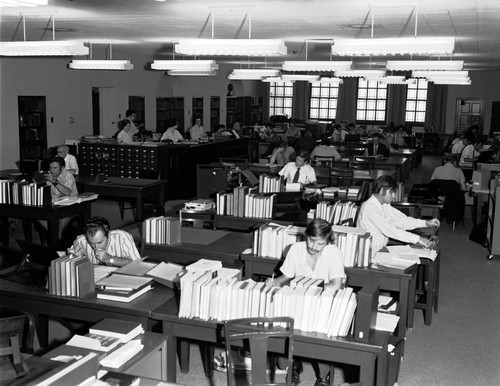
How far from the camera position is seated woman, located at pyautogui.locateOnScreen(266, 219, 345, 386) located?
441 cm

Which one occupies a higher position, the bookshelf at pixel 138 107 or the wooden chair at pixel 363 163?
the bookshelf at pixel 138 107

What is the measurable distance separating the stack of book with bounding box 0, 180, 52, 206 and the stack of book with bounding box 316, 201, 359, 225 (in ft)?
10.8

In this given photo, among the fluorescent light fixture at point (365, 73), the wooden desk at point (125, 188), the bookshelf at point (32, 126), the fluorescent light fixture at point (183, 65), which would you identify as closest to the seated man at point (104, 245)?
the wooden desk at point (125, 188)

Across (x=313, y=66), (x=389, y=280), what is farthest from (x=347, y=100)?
(x=389, y=280)

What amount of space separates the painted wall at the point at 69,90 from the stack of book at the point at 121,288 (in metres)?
9.16

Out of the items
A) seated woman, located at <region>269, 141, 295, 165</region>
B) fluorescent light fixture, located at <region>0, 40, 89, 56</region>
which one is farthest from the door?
fluorescent light fixture, located at <region>0, 40, 89, 56</region>

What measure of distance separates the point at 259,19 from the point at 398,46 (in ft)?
7.06

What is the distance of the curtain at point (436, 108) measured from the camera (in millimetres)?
22844

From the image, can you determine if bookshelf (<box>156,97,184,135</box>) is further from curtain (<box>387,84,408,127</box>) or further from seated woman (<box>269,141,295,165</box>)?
curtain (<box>387,84,408,127</box>)

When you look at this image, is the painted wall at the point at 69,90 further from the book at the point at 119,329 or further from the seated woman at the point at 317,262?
the book at the point at 119,329

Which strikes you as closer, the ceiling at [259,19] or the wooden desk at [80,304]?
the wooden desk at [80,304]

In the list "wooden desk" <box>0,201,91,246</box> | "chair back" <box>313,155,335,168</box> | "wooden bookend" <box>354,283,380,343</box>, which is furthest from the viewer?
"chair back" <box>313,155,335,168</box>

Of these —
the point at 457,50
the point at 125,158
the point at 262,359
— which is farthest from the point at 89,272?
the point at 457,50

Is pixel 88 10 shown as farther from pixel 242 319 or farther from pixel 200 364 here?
pixel 242 319
